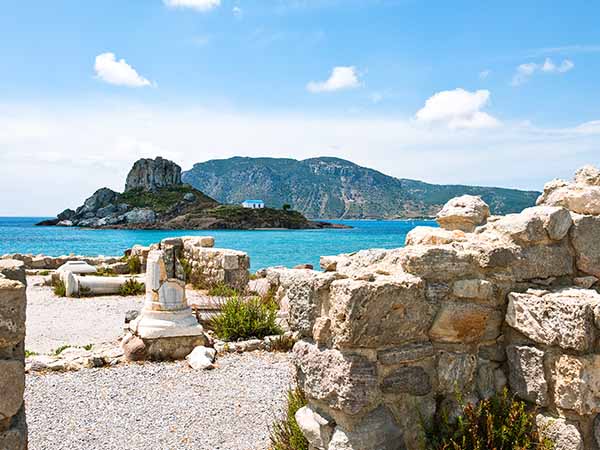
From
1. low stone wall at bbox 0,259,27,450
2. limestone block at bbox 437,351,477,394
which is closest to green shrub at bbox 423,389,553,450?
limestone block at bbox 437,351,477,394

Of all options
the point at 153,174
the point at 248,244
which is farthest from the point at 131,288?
the point at 153,174

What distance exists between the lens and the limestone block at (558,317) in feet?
11.0

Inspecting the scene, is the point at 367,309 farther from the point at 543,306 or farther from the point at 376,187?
the point at 376,187

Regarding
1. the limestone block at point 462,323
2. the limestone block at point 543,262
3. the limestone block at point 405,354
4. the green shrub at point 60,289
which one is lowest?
the green shrub at point 60,289

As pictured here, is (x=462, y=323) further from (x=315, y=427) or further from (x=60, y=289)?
(x=60, y=289)

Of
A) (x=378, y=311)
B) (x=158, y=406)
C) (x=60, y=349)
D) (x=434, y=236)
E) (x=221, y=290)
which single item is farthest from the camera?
(x=221, y=290)

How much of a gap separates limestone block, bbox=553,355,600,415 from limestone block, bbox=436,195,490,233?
1589 millimetres

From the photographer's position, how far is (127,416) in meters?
5.85

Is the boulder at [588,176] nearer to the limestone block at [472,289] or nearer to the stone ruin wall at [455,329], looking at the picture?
the stone ruin wall at [455,329]

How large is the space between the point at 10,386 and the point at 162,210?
300 feet

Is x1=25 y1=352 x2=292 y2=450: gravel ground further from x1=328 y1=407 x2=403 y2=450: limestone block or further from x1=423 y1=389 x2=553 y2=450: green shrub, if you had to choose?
x1=423 y1=389 x2=553 y2=450: green shrub

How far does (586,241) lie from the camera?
4016mm

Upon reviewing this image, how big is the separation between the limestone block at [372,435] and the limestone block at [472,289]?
3.30ft

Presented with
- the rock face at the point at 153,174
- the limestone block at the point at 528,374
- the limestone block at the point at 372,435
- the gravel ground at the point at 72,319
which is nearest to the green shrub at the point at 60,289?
the gravel ground at the point at 72,319
